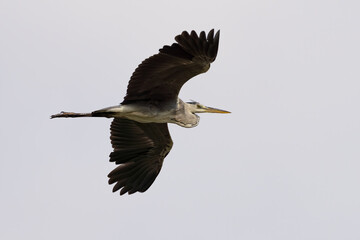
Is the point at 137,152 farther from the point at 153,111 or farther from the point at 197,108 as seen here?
the point at 153,111

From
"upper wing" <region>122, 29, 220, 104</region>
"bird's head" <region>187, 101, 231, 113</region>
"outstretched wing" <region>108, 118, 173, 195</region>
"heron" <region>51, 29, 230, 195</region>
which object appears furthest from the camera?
"outstretched wing" <region>108, 118, 173, 195</region>

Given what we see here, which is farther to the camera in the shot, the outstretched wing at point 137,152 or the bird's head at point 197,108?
the outstretched wing at point 137,152

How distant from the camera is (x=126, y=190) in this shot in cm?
1586

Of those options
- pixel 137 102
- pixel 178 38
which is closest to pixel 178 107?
pixel 137 102

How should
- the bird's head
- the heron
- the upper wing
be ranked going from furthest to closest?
the bird's head < the heron < the upper wing

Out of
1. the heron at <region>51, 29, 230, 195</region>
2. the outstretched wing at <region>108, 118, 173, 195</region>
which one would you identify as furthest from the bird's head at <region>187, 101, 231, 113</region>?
the outstretched wing at <region>108, 118, 173, 195</region>

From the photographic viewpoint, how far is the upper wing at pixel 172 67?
44.3 ft

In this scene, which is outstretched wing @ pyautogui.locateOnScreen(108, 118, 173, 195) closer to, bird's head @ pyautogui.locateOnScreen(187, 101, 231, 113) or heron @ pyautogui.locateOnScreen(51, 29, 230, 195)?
heron @ pyautogui.locateOnScreen(51, 29, 230, 195)

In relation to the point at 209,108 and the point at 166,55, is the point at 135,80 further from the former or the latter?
the point at 209,108

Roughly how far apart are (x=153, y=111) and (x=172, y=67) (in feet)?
3.28

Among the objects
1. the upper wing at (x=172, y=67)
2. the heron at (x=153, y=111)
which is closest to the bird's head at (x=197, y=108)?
the heron at (x=153, y=111)

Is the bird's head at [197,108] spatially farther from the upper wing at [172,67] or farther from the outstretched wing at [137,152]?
the upper wing at [172,67]

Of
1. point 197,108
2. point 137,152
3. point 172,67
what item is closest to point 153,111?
point 172,67

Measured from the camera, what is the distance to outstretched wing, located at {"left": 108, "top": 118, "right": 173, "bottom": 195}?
15859 millimetres
